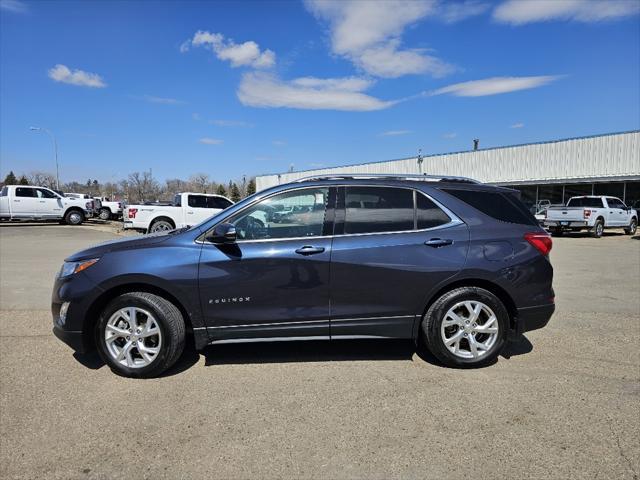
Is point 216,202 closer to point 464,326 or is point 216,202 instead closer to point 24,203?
point 24,203

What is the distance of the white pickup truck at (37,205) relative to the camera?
2380 cm

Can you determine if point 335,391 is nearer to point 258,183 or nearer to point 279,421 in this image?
point 279,421

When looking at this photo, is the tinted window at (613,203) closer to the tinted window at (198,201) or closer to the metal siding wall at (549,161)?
the metal siding wall at (549,161)

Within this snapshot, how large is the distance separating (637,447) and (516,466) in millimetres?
902

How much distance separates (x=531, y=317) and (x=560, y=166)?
33234 millimetres

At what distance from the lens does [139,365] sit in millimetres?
4215

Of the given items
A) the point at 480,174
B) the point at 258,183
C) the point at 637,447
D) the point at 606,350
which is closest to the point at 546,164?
the point at 480,174

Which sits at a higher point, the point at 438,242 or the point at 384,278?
the point at 438,242

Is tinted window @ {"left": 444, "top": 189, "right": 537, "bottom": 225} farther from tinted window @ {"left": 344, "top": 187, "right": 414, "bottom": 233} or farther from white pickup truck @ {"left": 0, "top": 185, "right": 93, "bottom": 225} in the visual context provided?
white pickup truck @ {"left": 0, "top": 185, "right": 93, "bottom": 225}

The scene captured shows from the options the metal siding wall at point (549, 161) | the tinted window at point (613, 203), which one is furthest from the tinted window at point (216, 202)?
the metal siding wall at point (549, 161)

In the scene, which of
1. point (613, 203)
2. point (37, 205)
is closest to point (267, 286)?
point (613, 203)

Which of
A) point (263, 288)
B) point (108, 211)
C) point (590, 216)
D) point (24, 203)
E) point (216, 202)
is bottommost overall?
point (263, 288)

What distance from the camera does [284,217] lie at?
14.5ft

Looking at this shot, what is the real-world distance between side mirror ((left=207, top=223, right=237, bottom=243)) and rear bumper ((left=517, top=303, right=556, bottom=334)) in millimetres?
2800
